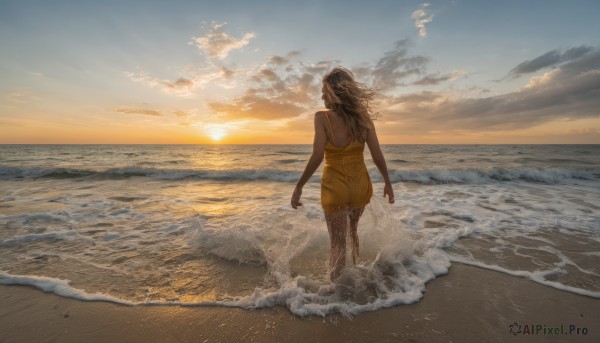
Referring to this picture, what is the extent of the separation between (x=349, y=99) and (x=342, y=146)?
0.46 meters

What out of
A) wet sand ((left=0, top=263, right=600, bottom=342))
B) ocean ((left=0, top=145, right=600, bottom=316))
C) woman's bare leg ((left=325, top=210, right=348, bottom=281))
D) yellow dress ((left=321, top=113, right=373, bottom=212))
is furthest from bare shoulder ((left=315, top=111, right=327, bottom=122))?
wet sand ((left=0, top=263, right=600, bottom=342))

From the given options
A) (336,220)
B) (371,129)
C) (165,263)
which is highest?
(371,129)

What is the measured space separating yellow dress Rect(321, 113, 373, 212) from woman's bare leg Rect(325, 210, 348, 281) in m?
0.10

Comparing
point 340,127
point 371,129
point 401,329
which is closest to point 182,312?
point 401,329

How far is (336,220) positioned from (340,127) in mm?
984

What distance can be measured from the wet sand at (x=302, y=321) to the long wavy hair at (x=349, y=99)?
1.80m

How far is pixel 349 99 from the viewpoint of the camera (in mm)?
2781

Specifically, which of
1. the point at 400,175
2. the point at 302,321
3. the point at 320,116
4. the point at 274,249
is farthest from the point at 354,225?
the point at 400,175

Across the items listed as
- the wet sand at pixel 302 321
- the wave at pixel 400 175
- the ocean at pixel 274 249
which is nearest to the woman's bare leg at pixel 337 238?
the ocean at pixel 274 249

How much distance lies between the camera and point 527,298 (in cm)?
312

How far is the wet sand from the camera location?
249cm

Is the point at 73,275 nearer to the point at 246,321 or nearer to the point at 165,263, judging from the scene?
the point at 165,263

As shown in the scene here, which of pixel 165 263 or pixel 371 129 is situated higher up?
pixel 371 129

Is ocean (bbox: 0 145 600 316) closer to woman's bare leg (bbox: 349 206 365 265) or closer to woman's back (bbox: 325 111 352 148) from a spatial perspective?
woman's bare leg (bbox: 349 206 365 265)
